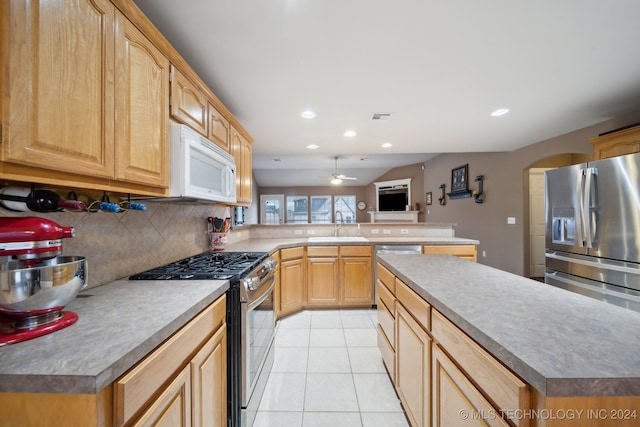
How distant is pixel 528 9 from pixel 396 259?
1.58 meters

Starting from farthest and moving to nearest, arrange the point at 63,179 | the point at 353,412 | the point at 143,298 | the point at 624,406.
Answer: the point at 353,412 → the point at 143,298 → the point at 63,179 → the point at 624,406

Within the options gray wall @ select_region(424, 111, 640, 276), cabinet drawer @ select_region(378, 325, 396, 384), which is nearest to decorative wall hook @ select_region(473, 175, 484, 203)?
gray wall @ select_region(424, 111, 640, 276)

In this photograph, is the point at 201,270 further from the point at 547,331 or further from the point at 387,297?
the point at 547,331

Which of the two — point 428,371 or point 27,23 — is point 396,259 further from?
point 27,23

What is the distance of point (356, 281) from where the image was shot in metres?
3.04

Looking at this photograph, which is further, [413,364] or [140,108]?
[413,364]

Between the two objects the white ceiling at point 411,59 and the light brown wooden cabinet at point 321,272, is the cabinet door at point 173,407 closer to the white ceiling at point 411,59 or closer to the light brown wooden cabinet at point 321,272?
the white ceiling at point 411,59

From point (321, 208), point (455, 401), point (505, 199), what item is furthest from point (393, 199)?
point (455, 401)

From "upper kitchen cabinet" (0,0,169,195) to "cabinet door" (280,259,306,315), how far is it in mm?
1842

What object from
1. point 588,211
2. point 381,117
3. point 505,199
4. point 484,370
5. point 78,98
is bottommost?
point 484,370

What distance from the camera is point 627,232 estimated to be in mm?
1970

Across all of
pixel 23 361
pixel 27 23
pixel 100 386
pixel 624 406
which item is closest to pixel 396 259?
pixel 624 406

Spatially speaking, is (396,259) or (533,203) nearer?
(396,259)

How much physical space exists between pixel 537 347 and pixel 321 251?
8.08ft
